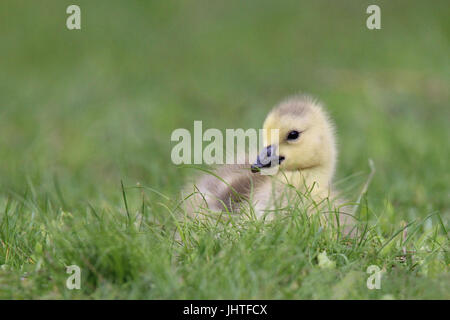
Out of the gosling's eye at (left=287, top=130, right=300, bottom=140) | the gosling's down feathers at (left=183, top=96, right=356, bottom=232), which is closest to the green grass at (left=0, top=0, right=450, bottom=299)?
the gosling's down feathers at (left=183, top=96, right=356, bottom=232)

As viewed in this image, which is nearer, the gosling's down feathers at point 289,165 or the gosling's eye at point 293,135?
the gosling's down feathers at point 289,165

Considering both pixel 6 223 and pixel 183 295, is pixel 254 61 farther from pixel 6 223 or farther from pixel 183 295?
pixel 183 295

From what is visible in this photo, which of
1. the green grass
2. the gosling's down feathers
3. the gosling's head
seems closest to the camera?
the green grass

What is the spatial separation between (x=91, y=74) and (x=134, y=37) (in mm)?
2107

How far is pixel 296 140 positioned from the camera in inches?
173

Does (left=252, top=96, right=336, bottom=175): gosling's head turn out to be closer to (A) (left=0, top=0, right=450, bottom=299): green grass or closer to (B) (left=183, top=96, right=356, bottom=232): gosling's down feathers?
(B) (left=183, top=96, right=356, bottom=232): gosling's down feathers

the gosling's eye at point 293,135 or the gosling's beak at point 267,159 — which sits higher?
the gosling's eye at point 293,135

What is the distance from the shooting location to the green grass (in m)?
3.14

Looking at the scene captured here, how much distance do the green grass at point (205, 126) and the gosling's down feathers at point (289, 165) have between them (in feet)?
0.85

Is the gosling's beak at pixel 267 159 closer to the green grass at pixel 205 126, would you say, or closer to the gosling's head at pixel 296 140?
the gosling's head at pixel 296 140

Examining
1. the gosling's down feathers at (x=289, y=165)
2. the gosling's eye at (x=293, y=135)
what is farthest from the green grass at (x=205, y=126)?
the gosling's eye at (x=293, y=135)

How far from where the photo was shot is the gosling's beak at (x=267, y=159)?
4195 millimetres

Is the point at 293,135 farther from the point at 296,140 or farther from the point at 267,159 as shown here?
the point at 267,159

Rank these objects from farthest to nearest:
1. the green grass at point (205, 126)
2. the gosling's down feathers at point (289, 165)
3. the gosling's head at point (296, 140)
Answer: the gosling's head at point (296, 140), the gosling's down feathers at point (289, 165), the green grass at point (205, 126)
